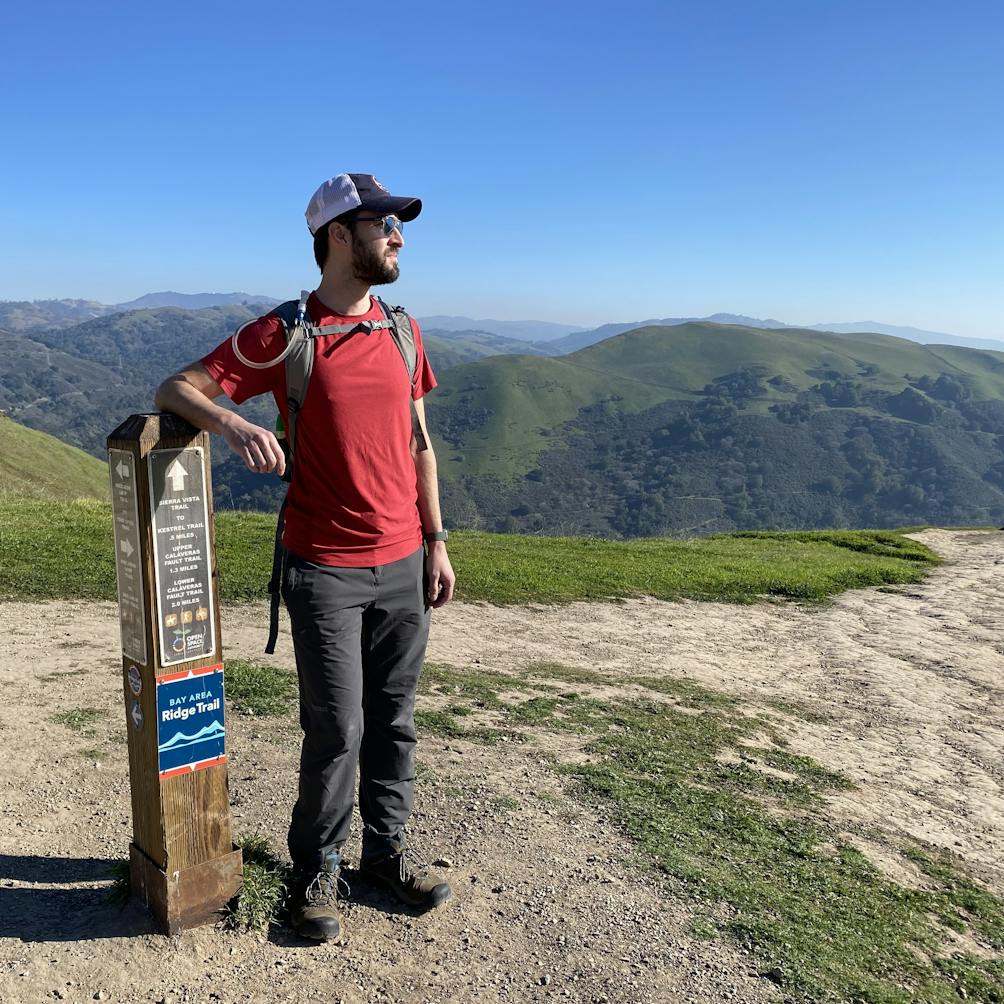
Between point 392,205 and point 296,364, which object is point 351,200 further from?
point 296,364

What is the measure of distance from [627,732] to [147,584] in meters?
5.48

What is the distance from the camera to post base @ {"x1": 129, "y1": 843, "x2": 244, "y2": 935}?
4055mm

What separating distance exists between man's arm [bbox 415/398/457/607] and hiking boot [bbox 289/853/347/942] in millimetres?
1365

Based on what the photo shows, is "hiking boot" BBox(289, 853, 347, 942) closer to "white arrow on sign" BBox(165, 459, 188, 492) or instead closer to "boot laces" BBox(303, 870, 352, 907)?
"boot laces" BBox(303, 870, 352, 907)

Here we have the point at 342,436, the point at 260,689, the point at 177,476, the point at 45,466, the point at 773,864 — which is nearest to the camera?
the point at 177,476

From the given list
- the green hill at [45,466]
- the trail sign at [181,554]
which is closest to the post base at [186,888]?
the trail sign at [181,554]

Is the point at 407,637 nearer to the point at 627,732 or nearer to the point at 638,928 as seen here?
the point at 638,928

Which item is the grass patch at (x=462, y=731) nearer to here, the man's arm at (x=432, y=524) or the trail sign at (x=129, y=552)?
the man's arm at (x=432, y=524)

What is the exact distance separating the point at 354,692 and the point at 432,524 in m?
1.00

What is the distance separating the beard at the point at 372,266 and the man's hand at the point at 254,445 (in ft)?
3.04

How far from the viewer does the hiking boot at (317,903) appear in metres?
4.18

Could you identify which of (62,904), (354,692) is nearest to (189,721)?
(354,692)

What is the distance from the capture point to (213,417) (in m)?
3.63

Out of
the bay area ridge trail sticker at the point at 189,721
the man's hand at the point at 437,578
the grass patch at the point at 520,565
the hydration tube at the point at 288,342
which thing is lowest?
the grass patch at the point at 520,565
